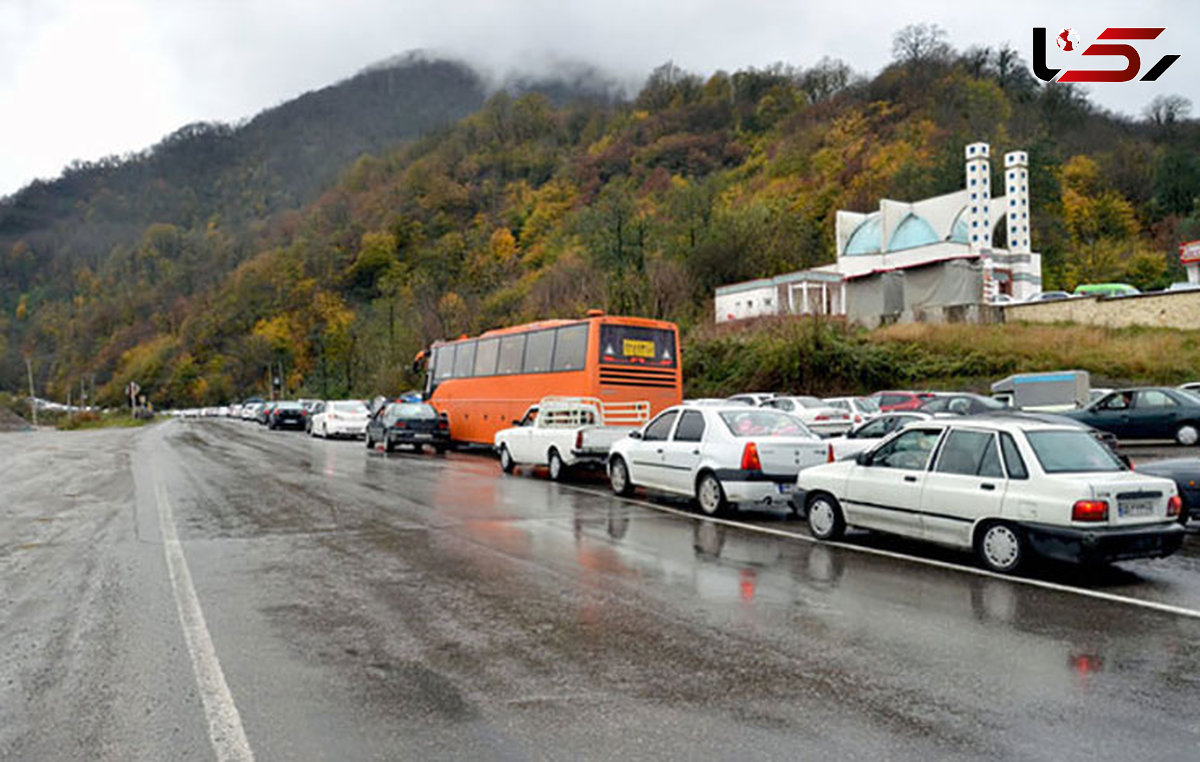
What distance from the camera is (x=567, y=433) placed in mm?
18109

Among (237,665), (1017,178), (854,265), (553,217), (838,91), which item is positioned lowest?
(237,665)

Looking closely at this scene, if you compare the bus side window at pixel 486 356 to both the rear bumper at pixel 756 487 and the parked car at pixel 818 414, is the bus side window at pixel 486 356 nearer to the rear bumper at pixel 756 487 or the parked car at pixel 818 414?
the parked car at pixel 818 414

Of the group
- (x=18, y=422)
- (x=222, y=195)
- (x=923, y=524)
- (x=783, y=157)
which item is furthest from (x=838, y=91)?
(x=222, y=195)

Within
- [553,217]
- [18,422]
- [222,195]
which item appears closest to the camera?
[18,422]

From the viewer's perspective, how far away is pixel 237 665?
229 inches

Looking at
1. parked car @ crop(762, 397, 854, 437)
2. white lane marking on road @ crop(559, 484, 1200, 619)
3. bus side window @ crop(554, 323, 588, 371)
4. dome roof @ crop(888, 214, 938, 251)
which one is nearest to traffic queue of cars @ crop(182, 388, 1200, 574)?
white lane marking on road @ crop(559, 484, 1200, 619)

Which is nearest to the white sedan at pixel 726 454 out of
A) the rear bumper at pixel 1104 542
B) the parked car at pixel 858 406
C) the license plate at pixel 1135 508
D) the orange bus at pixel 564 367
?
the rear bumper at pixel 1104 542

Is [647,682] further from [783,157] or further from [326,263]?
[326,263]

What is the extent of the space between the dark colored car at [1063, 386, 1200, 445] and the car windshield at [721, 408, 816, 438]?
12164mm

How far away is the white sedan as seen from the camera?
1251 cm

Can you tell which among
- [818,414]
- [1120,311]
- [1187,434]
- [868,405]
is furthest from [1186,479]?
[1120,311]

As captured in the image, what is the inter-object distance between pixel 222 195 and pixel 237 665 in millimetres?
197467

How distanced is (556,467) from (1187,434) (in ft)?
51.8

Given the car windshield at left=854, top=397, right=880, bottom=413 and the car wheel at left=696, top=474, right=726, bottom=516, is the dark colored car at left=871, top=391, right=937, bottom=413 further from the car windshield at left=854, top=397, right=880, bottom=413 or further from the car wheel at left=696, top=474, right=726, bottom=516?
the car wheel at left=696, top=474, right=726, bottom=516
